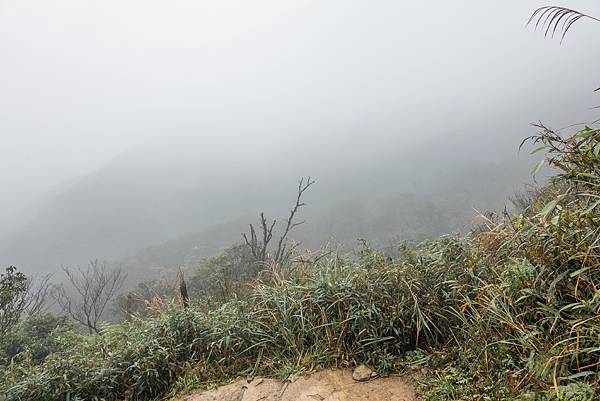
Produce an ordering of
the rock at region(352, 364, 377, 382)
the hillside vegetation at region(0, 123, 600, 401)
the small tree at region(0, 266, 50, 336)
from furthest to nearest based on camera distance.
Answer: the small tree at region(0, 266, 50, 336) → the rock at region(352, 364, 377, 382) → the hillside vegetation at region(0, 123, 600, 401)

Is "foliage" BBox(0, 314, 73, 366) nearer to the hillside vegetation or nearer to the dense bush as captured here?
the dense bush

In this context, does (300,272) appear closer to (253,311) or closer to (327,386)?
(253,311)

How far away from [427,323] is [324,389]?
125 cm

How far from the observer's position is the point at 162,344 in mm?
4551

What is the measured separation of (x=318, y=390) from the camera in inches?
130

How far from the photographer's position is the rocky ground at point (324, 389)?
10.4 feet

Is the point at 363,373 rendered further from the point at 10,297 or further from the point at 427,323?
the point at 10,297

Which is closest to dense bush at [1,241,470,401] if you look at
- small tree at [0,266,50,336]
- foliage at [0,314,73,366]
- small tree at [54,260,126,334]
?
foliage at [0,314,73,366]

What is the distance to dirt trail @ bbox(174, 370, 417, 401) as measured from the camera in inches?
125

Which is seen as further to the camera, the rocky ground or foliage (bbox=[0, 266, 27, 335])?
foliage (bbox=[0, 266, 27, 335])

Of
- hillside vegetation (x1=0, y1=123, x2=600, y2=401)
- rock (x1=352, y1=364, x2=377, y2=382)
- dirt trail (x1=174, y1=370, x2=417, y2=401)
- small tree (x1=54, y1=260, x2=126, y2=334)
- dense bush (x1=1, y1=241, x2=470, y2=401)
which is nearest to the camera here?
hillside vegetation (x1=0, y1=123, x2=600, y2=401)

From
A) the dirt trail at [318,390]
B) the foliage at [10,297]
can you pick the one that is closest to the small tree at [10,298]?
the foliage at [10,297]

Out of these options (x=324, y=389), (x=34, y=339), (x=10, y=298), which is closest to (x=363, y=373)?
(x=324, y=389)

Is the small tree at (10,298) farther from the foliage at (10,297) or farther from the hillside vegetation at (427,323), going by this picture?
the hillside vegetation at (427,323)
